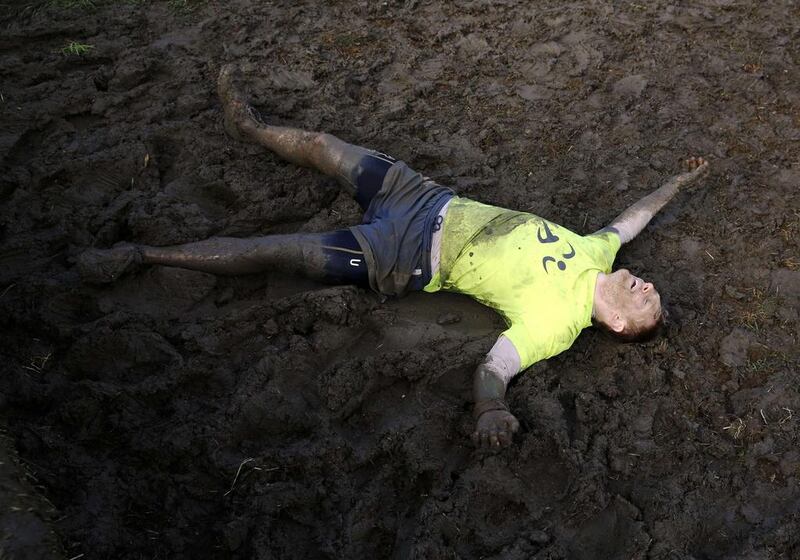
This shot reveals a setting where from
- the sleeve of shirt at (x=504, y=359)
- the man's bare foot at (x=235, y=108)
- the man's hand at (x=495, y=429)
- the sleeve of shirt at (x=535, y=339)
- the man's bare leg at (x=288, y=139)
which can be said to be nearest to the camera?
the man's hand at (x=495, y=429)

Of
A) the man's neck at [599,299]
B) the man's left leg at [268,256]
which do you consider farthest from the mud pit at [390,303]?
the man's neck at [599,299]

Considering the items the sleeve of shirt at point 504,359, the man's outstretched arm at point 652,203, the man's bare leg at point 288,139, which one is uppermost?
the man's bare leg at point 288,139

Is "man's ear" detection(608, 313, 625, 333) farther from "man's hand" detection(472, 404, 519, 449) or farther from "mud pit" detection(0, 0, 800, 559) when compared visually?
"man's hand" detection(472, 404, 519, 449)

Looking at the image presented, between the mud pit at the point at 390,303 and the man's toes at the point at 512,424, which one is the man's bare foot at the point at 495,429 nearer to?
the man's toes at the point at 512,424

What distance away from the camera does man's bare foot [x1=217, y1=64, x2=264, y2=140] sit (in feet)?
15.4

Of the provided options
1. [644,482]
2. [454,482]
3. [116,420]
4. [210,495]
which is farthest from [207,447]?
[644,482]

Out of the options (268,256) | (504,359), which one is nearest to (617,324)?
(504,359)

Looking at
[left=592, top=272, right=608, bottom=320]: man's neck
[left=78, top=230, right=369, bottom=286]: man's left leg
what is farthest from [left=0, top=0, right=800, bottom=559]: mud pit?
[left=592, top=272, right=608, bottom=320]: man's neck

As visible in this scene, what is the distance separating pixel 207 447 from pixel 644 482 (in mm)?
1935

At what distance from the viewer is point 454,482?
3.29 meters

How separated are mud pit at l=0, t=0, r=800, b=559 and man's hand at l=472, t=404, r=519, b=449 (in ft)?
0.37

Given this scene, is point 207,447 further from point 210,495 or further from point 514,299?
point 514,299

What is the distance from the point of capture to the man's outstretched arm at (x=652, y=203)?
4266 millimetres

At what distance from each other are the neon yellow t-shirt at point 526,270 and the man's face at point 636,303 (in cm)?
13
